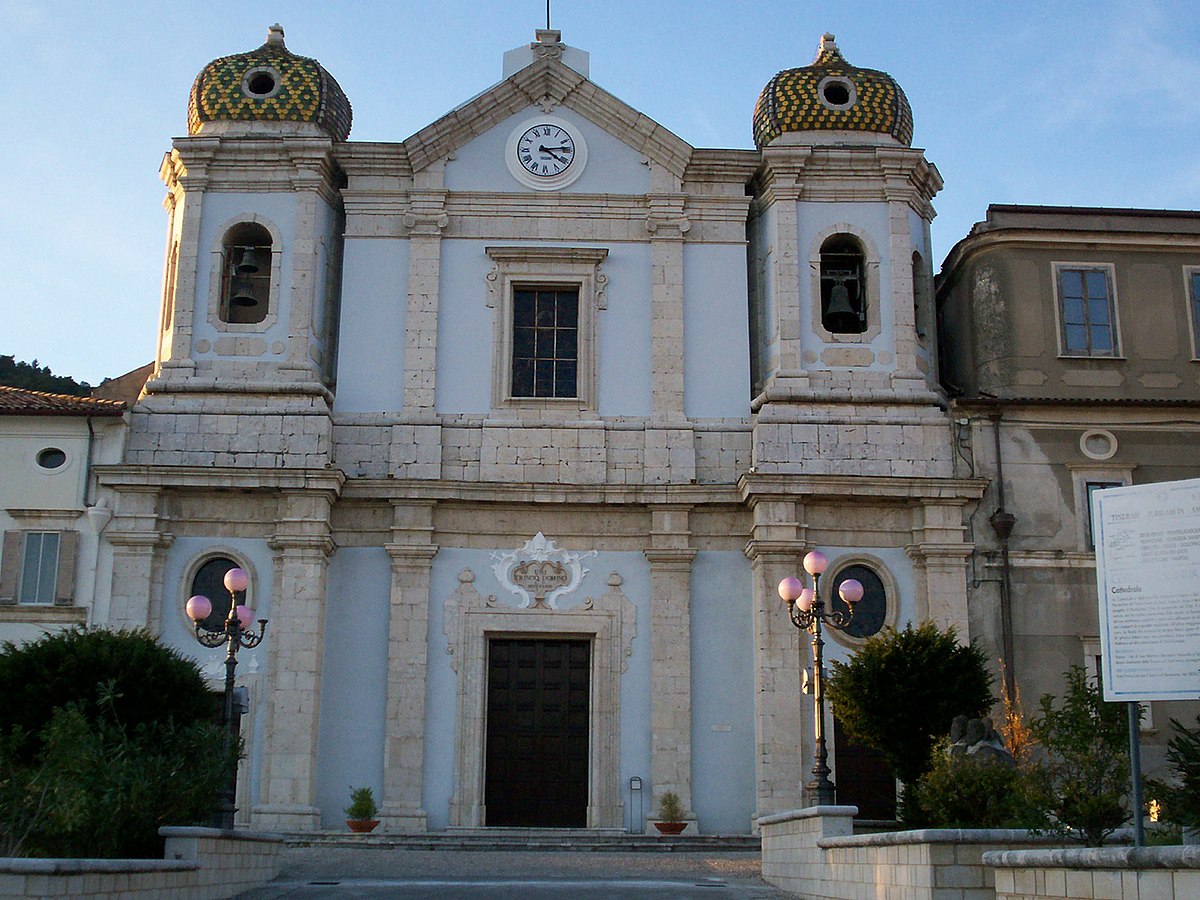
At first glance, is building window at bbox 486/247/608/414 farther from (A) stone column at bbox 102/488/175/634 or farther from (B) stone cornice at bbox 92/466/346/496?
(A) stone column at bbox 102/488/175/634

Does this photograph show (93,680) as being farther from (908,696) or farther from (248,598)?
(908,696)

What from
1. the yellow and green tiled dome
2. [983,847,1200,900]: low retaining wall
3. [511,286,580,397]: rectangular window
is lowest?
[983,847,1200,900]: low retaining wall

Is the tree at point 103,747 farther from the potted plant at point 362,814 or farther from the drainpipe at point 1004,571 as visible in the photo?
the drainpipe at point 1004,571

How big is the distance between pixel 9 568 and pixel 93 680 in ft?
23.4

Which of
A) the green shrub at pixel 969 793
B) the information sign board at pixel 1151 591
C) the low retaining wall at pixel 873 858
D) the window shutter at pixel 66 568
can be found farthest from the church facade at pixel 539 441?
the information sign board at pixel 1151 591

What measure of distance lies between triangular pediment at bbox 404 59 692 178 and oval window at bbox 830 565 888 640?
7.51 meters

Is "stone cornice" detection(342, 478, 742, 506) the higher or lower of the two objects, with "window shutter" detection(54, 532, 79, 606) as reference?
higher

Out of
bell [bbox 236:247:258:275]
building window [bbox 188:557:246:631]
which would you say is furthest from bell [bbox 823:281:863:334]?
building window [bbox 188:557:246:631]

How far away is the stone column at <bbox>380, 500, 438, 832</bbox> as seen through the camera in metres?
25.1

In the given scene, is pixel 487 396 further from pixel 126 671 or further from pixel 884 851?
pixel 884 851

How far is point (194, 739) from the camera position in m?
18.6

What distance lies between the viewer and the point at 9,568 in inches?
1011

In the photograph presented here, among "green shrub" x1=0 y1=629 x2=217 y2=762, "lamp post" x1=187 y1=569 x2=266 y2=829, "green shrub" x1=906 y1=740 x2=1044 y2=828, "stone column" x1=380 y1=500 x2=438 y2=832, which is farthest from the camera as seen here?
"stone column" x1=380 y1=500 x2=438 y2=832

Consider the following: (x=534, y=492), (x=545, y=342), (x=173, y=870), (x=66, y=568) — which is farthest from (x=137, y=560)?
(x=173, y=870)
